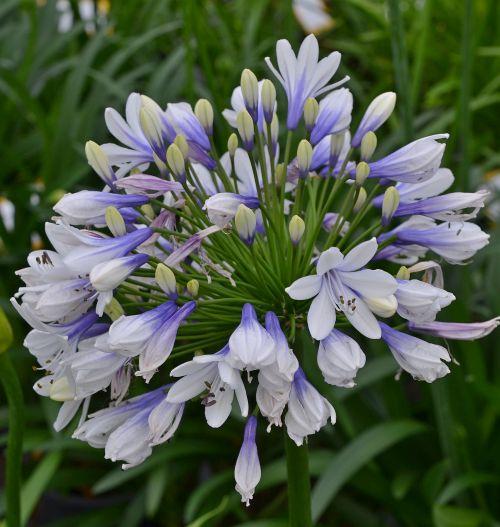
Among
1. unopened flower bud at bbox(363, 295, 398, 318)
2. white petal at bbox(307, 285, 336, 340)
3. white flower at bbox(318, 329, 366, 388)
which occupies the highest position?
white petal at bbox(307, 285, 336, 340)

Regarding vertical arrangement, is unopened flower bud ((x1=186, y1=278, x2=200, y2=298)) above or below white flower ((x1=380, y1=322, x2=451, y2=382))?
above

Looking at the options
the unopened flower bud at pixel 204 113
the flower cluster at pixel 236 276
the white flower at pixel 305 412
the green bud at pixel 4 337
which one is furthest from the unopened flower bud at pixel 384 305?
the green bud at pixel 4 337

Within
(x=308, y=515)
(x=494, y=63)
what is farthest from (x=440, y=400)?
(x=494, y=63)

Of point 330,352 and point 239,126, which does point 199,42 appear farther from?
point 330,352

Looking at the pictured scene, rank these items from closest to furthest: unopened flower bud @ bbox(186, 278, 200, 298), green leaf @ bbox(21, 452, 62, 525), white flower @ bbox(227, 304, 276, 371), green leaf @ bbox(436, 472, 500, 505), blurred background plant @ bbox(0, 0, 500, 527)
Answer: white flower @ bbox(227, 304, 276, 371) < unopened flower bud @ bbox(186, 278, 200, 298) < green leaf @ bbox(436, 472, 500, 505) < blurred background plant @ bbox(0, 0, 500, 527) < green leaf @ bbox(21, 452, 62, 525)

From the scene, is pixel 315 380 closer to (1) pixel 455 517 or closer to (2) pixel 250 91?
(1) pixel 455 517

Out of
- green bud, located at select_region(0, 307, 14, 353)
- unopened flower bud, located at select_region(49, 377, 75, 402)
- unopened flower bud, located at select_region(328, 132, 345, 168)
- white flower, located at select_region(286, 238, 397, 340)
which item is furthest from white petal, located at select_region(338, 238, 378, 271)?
green bud, located at select_region(0, 307, 14, 353)

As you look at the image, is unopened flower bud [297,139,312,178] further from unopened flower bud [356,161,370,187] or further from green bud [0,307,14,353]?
green bud [0,307,14,353]

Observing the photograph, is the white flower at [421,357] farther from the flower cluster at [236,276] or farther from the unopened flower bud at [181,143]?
the unopened flower bud at [181,143]
